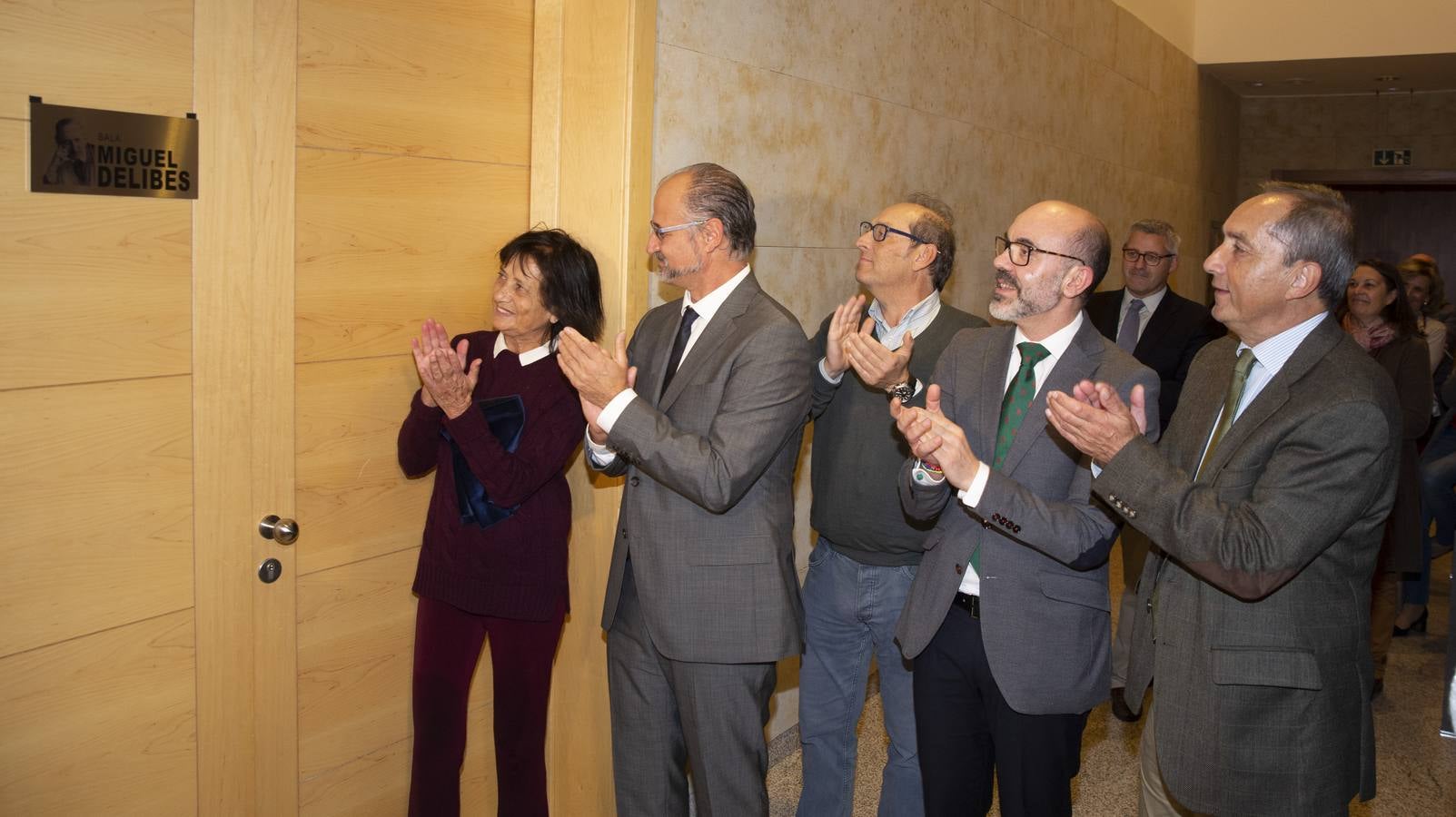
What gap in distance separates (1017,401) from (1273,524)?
0.65 m

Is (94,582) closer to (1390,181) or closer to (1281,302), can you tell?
(1281,302)

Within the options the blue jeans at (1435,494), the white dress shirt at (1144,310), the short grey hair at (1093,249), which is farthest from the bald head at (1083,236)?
the blue jeans at (1435,494)

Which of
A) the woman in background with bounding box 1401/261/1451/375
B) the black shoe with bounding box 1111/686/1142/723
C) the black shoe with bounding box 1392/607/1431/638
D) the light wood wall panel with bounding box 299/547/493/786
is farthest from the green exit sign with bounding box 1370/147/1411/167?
the light wood wall panel with bounding box 299/547/493/786

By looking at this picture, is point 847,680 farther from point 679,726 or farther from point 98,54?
point 98,54

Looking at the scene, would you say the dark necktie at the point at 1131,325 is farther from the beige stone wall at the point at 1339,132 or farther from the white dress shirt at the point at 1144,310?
the beige stone wall at the point at 1339,132

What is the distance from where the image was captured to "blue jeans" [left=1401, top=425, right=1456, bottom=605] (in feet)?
18.1

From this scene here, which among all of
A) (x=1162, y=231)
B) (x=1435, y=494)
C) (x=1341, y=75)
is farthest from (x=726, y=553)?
(x=1341, y=75)

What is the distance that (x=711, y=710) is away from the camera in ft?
9.06

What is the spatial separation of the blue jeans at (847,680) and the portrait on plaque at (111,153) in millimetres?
1930

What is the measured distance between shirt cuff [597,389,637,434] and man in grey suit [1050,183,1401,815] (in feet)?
3.07

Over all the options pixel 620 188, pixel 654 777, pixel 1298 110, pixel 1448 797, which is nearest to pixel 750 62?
pixel 620 188

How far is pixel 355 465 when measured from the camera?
298 cm

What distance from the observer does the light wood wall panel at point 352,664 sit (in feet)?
9.53

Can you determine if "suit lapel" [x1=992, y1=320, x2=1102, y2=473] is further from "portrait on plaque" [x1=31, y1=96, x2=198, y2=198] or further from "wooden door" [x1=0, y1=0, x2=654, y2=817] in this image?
"portrait on plaque" [x1=31, y1=96, x2=198, y2=198]
